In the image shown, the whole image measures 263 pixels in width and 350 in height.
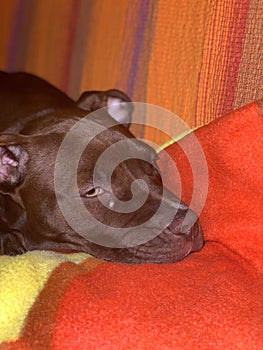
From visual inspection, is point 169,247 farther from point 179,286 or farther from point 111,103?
point 111,103

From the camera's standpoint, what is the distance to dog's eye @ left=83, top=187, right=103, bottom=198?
7.54 ft

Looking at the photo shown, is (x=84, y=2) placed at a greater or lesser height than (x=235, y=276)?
greater

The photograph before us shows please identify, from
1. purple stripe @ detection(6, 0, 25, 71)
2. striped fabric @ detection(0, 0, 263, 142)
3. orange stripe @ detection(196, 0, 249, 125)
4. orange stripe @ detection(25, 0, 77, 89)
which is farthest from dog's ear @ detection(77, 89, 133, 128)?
purple stripe @ detection(6, 0, 25, 71)

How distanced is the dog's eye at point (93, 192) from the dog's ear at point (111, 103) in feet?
2.24

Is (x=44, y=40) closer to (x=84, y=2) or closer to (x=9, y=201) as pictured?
(x=84, y=2)

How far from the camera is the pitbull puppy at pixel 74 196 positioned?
2.21m

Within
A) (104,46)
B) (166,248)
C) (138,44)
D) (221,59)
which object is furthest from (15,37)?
(166,248)

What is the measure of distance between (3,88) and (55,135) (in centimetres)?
79

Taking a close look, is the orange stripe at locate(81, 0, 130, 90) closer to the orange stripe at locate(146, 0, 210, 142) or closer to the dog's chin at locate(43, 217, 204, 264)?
the orange stripe at locate(146, 0, 210, 142)

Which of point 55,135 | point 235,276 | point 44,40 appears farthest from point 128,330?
point 44,40

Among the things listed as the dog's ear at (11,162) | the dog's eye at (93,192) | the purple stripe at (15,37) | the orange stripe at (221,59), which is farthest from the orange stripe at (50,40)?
the dog's eye at (93,192)

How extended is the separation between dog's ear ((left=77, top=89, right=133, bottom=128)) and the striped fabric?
9 centimetres

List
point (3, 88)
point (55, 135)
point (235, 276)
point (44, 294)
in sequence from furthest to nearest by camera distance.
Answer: point (3, 88) < point (55, 135) < point (235, 276) < point (44, 294)

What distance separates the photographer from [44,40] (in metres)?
3.89
